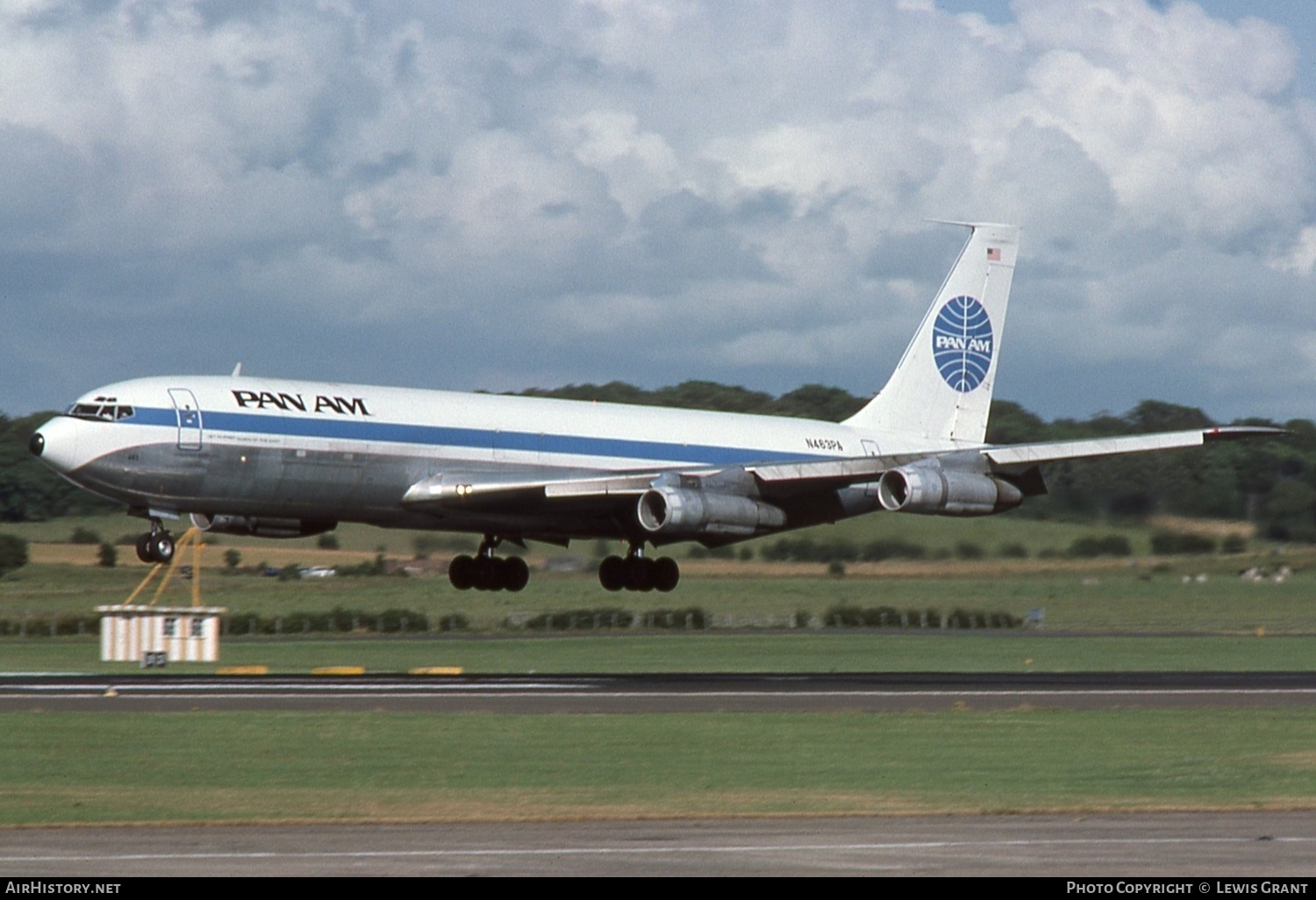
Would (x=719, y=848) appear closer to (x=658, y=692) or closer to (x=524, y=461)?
(x=658, y=692)

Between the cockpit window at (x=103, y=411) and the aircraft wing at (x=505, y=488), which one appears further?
the aircraft wing at (x=505, y=488)

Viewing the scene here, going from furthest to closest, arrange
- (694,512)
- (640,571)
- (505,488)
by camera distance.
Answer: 1. (640,571)
2. (694,512)
3. (505,488)

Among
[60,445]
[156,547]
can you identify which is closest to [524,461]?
[156,547]

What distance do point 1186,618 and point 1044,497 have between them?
822 inches

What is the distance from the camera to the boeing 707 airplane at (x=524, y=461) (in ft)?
153

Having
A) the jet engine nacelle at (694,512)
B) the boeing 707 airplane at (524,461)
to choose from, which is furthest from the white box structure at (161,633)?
the jet engine nacelle at (694,512)

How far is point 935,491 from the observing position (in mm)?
53500

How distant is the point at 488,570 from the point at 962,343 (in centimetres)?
1842

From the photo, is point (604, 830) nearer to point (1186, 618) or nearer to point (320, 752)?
point (320, 752)

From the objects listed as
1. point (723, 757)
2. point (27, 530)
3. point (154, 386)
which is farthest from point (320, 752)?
point (27, 530)

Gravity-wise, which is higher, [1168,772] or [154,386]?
[154,386]

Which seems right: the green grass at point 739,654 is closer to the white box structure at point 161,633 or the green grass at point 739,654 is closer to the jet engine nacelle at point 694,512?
the white box structure at point 161,633

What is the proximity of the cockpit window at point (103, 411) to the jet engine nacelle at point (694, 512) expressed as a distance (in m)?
14.1

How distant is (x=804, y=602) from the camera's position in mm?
86125
